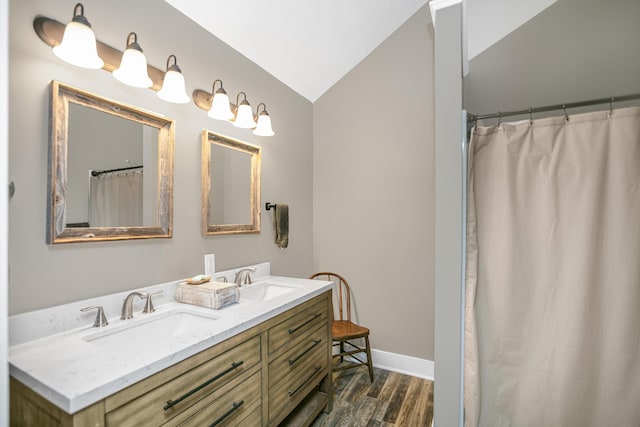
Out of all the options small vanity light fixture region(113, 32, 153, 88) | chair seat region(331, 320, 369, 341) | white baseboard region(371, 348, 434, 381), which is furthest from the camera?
white baseboard region(371, 348, 434, 381)

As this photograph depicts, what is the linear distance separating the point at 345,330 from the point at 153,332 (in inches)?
58.4

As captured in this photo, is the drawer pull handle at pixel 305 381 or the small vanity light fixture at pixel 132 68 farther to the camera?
the drawer pull handle at pixel 305 381

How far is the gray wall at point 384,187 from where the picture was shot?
96.7 inches

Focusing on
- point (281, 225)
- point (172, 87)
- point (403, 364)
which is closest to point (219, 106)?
point (172, 87)

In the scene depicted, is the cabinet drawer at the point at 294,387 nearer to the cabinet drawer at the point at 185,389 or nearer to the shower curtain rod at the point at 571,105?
the cabinet drawer at the point at 185,389

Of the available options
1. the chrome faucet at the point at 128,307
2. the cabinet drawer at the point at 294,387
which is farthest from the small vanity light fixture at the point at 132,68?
the cabinet drawer at the point at 294,387

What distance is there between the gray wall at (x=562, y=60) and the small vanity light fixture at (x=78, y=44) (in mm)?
2290

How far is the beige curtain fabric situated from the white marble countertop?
1207 mm

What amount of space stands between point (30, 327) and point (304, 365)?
3.96ft

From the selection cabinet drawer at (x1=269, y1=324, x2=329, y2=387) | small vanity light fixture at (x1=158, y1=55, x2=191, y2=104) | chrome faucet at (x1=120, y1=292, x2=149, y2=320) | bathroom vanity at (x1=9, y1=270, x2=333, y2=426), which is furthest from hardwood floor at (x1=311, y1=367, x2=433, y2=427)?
small vanity light fixture at (x1=158, y1=55, x2=191, y2=104)

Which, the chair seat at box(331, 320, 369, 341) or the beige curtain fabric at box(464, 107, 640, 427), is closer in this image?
the beige curtain fabric at box(464, 107, 640, 427)

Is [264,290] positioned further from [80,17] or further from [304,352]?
[80,17]

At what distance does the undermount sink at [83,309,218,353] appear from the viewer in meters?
1.04

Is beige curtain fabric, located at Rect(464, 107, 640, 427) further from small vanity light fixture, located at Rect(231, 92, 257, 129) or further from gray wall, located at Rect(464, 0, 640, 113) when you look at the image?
small vanity light fixture, located at Rect(231, 92, 257, 129)
